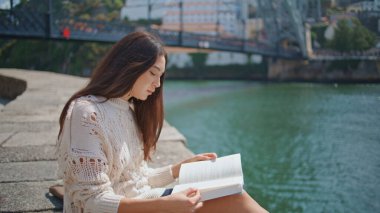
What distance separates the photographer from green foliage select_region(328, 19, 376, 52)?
2.99 m

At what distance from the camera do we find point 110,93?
135 centimetres

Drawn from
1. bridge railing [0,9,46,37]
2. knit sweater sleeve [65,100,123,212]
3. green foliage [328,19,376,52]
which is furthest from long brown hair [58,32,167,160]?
bridge railing [0,9,46,37]

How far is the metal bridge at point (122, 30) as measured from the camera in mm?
12688

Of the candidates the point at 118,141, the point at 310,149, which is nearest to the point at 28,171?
the point at 118,141

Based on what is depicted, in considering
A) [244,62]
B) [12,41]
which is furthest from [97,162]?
[244,62]

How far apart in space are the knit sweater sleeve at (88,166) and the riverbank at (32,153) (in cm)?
74

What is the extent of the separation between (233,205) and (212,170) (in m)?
0.15

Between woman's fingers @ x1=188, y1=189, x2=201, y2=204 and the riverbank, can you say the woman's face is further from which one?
the riverbank

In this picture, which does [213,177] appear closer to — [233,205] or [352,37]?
[233,205]

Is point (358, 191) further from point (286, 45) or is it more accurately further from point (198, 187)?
point (286, 45)

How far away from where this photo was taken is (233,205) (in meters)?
1.36

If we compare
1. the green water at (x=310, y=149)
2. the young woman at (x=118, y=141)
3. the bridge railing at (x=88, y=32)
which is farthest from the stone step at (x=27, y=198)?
the bridge railing at (x=88, y=32)

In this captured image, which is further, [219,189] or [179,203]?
[219,189]

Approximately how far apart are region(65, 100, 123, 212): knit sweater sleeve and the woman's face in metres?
0.17
